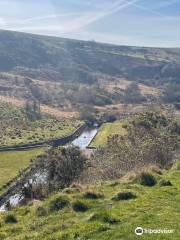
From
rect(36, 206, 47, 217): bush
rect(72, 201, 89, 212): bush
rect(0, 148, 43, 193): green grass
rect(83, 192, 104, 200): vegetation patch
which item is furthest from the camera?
rect(0, 148, 43, 193): green grass

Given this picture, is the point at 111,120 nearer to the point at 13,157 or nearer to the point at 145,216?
the point at 13,157

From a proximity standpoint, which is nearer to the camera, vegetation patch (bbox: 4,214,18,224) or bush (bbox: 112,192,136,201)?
vegetation patch (bbox: 4,214,18,224)

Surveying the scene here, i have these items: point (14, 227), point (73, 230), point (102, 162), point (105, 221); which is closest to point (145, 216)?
point (105, 221)

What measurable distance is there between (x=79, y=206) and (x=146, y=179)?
6983 mm

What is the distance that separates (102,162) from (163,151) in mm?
6685

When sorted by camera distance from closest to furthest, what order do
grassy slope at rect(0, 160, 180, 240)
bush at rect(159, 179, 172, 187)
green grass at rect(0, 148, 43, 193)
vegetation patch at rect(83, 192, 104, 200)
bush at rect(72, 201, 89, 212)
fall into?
grassy slope at rect(0, 160, 180, 240), bush at rect(72, 201, 89, 212), vegetation patch at rect(83, 192, 104, 200), bush at rect(159, 179, 172, 187), green grass at rect(0, 148, 43, 193)

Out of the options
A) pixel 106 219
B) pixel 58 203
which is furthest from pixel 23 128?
pixel 106 219

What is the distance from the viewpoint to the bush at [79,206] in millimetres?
21172

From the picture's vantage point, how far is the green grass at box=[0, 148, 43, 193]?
55.0m

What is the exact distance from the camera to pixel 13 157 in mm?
73125

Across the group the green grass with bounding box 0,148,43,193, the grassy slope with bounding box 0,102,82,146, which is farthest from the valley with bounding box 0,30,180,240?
the grassy slope with bounding box 0,102,82,146

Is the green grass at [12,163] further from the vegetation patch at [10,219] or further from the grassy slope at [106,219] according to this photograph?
the grassy slope at [106,219]

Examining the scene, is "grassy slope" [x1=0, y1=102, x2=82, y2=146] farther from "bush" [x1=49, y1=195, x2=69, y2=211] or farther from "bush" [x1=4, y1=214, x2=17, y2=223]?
"bush" [x1=49, y1=195, x2=69, y2=211]

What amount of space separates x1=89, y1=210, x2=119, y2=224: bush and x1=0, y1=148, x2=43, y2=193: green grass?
31643 millimetres
